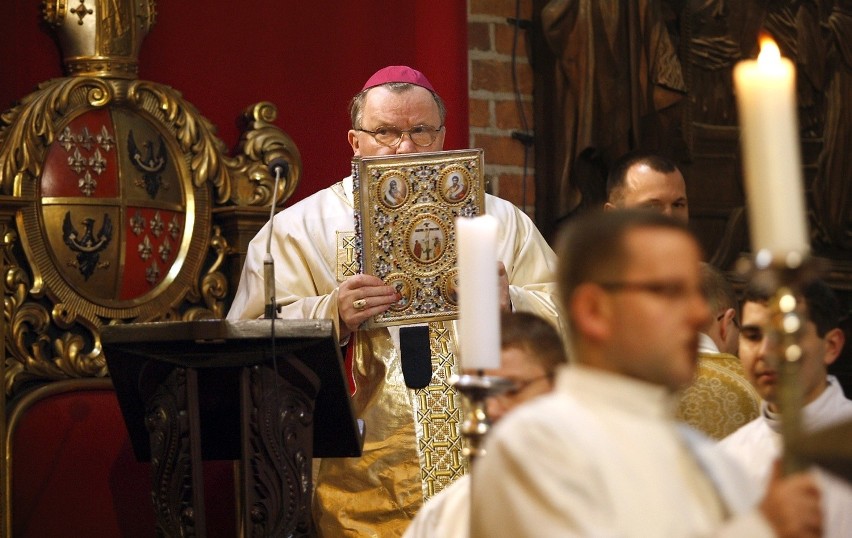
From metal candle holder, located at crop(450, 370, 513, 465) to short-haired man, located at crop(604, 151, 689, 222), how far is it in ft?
8.97

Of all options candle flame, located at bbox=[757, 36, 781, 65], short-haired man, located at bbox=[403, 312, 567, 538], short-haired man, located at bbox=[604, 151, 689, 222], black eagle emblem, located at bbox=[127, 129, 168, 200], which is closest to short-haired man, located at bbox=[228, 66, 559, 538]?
short-haired man, located at bbox=[604, 151, 689, 222]

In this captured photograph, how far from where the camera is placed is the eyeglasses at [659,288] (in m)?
1.62

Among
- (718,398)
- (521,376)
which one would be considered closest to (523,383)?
(521,376)

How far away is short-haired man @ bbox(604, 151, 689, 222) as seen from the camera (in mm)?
4711

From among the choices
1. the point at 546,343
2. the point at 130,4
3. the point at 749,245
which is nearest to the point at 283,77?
the point at 130,4

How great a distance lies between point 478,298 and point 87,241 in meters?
2.96

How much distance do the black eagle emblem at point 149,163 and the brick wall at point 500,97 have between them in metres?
1.23

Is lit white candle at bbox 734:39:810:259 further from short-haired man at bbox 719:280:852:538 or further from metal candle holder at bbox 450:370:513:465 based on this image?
short-haired man at bbox 719:280:852:538

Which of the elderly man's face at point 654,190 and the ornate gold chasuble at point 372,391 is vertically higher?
the elderly man's face at point 654,190

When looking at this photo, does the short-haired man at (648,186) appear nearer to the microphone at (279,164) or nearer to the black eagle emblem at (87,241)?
the microphone at (279,164)

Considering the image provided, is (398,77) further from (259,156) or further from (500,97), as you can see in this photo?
(500,97)

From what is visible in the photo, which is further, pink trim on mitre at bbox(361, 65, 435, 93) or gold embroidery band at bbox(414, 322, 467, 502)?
pink trim on mitre at bbox(361, 65, 435, 93)

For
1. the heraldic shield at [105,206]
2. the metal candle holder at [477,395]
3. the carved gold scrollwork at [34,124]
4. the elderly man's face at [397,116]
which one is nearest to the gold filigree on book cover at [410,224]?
the elderly man's face at [397,116]

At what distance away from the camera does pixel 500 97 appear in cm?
552
